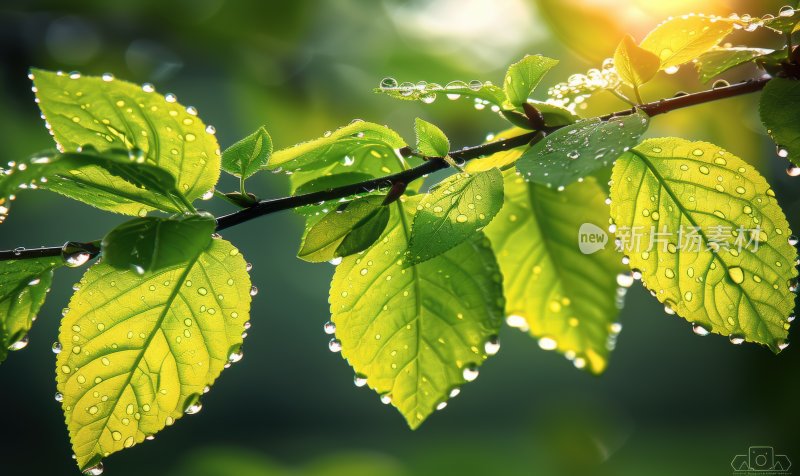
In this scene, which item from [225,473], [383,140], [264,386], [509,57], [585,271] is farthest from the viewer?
[264,386]

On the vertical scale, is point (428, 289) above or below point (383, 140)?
below

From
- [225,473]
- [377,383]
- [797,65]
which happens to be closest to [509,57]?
[797,65]

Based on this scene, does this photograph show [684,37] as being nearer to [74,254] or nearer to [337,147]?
[337,147]

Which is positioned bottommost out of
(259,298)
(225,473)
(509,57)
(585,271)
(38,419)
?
(38,419)

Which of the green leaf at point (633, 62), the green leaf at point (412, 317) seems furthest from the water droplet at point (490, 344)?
the green leaf at point (633, 62)

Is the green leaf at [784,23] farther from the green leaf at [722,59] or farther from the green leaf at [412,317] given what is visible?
the green leaf at [412,317]

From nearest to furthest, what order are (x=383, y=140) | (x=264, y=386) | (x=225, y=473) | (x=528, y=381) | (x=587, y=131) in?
1. (x=587, y=131)
2. (x=383, y=140)
3. (x=225, y=473)
4. (x=528, y=381)
5. (x=264, y=386)

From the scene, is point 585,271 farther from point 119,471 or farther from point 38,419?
point 38,419
